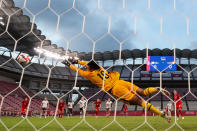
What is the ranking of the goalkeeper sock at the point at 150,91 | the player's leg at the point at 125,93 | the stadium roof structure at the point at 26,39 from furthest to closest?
1. the stadium roof structure at the point at 26,39
2. the player's leg at the point at 125,93
3. the goalkeeper sock at the point at 150,91

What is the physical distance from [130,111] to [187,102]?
482cm

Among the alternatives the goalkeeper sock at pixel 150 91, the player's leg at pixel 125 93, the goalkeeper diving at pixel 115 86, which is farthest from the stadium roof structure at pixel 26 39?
the goalkeeper sock at pixel 150 91

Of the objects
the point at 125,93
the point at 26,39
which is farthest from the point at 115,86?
the point at 26,39

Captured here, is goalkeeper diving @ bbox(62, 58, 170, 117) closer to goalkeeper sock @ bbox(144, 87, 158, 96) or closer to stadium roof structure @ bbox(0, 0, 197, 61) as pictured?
goalkeeper sock @ bbox(144, 87, 158, 96)

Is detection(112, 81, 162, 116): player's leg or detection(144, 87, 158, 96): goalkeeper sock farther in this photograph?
detection(112, 81, 162, 116): player's leg

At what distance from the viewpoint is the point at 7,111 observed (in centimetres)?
973

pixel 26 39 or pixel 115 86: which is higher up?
pixel 26 39

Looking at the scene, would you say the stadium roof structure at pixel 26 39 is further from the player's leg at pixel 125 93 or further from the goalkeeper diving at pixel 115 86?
the player's leg at pixel 125 93

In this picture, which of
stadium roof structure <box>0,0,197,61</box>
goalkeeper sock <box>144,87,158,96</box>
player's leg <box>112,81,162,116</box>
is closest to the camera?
goalkeeper sock <box>144,87,158,96</box>

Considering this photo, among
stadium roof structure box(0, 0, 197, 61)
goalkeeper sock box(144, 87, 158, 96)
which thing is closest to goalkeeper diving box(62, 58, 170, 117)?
goalkeeper sock box(144, 87, 158, 96)

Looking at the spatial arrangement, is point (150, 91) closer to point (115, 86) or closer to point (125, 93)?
point (125, 93)

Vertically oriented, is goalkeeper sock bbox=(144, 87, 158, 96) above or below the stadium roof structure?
below

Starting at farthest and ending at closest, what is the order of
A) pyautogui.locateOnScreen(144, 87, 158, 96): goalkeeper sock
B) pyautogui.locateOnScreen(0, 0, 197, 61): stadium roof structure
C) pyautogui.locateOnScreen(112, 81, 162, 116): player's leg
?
pyautogui.locateOnScreen(0, 0, 197, 61): stadium roof structure → pyautogui.locateOnScreen(112, 81, 162, 116): player's leg → pyautogui.locateOnScreen(144, 87, 158, 96): goalkeeper sock

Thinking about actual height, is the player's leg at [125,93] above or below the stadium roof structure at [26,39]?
below
